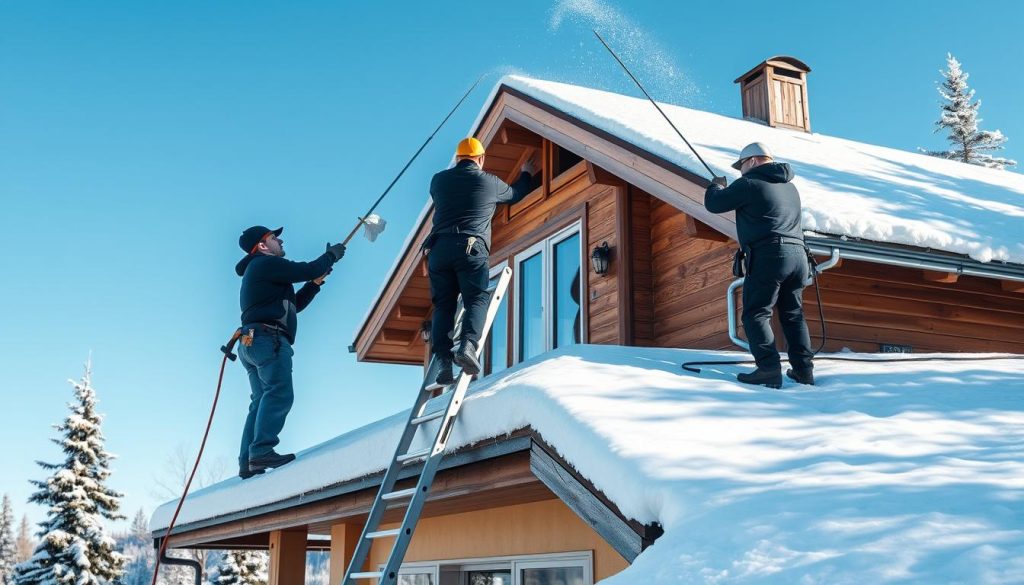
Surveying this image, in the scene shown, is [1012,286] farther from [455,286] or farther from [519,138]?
[519,138]

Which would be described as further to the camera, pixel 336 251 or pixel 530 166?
pixel 530 166

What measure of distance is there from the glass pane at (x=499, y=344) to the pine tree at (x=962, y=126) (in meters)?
23.6

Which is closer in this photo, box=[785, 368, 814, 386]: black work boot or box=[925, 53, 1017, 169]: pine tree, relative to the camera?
box=[785, 368, 814, 386]: black work boot

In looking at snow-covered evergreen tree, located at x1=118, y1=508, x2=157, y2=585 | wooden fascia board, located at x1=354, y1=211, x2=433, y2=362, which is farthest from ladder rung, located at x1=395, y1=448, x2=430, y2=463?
snow-covered evergreen tree, located at x1=118, y1=508, x2=157, y2=585

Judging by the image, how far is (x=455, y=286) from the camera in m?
5.82

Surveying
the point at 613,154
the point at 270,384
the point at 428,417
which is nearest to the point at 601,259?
the point at 613,154

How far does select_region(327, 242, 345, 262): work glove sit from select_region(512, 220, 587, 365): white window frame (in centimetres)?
264

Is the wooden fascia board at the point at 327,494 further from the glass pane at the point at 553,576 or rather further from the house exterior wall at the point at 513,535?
the glass pane at the point at 553,576

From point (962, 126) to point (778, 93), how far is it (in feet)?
69.1

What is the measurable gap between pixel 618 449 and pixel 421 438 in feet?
6.62

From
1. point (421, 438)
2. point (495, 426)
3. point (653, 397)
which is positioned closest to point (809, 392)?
point (653, 397)

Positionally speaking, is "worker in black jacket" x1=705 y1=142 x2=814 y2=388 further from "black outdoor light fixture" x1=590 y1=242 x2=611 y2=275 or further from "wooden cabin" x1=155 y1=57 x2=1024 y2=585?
"black outdoor light fixture" x1=590 y1=242 x2=611 y2=275

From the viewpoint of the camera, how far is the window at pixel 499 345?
993 cm

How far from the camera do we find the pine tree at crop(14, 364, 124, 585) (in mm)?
21562
